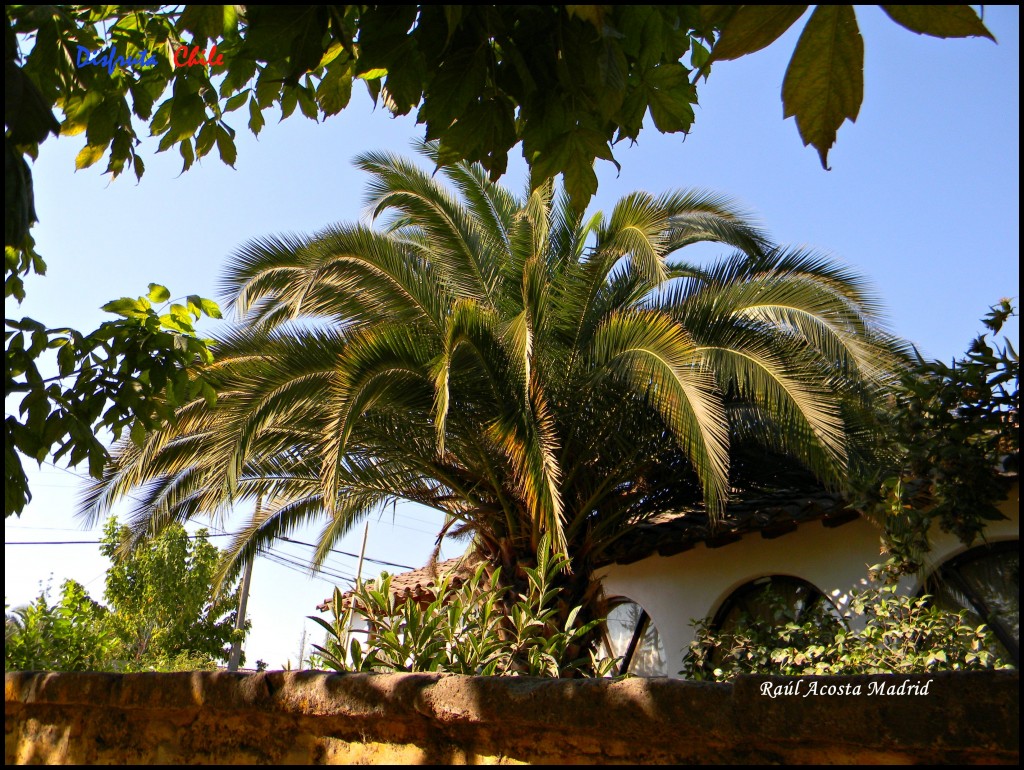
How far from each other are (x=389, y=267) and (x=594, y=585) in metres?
3.34

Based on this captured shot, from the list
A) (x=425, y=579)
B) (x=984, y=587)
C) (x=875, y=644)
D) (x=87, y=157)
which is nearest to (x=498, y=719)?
(x=87, y=157)

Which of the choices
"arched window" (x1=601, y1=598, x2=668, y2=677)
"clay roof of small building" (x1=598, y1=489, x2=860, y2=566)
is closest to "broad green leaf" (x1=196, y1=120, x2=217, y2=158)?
"clay roof of small building" (x1=598, y1=489, x2=860, y2=566)

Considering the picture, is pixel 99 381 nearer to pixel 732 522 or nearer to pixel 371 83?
pixel 371 83

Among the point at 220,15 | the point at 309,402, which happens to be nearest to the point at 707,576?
the point at 309,402

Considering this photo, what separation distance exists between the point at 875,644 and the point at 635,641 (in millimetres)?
5081

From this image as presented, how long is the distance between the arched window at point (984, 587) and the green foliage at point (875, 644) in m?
0.46

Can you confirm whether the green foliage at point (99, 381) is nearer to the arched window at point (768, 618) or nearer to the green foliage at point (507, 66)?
the green foliage at point (507, 66)

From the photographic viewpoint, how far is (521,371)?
21.5ft

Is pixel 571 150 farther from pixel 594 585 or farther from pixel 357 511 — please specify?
pixel 357 511

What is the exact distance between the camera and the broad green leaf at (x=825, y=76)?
1261 mm

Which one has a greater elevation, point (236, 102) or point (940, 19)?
point (236, 102)

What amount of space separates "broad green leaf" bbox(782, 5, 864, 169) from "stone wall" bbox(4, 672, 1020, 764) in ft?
3.56

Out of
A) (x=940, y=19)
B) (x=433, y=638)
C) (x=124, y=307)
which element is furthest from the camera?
(x=433, y=638)

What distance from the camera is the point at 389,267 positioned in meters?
7.39
